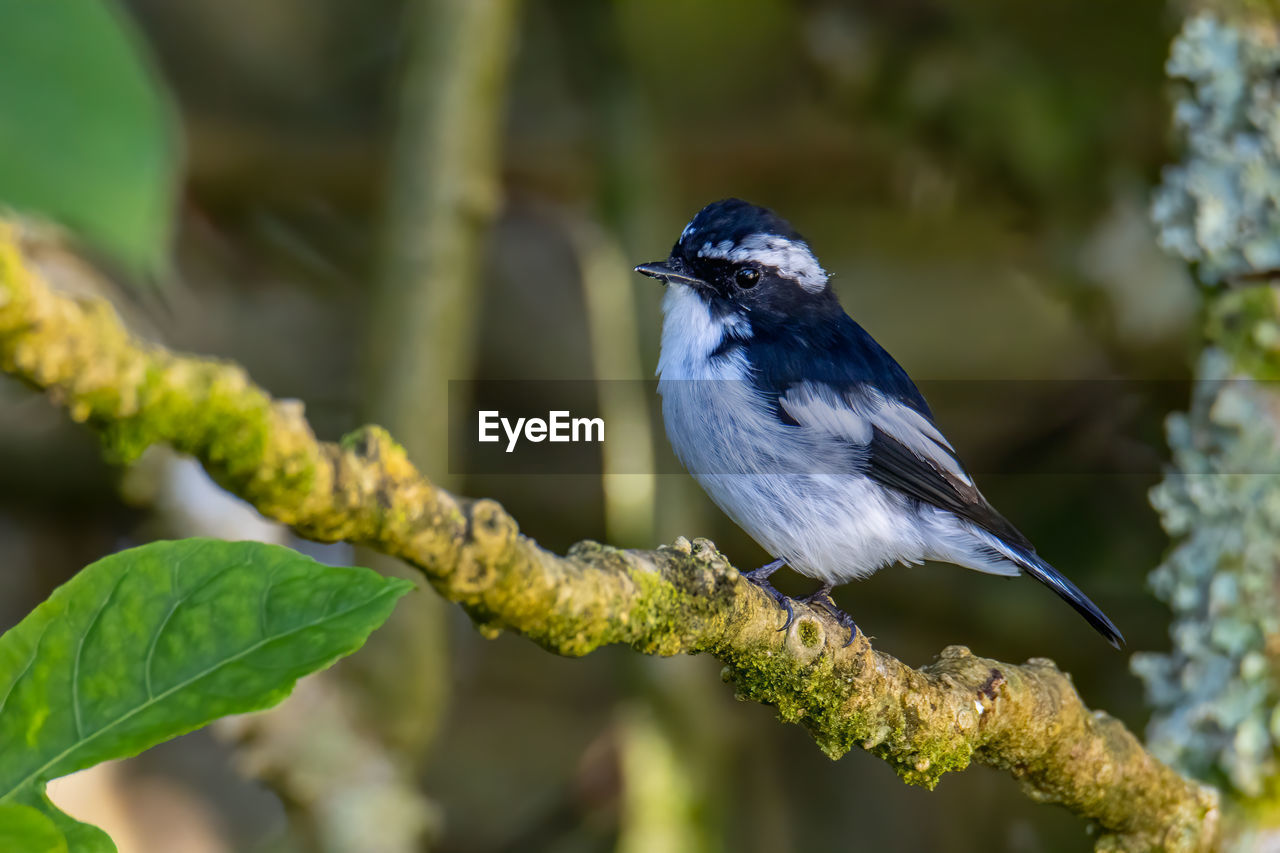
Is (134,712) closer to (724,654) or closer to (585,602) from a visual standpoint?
(585,602)

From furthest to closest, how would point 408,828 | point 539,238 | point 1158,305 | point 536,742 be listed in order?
point 536,742 < point 539,238 < point 1158,305 < point 408,828

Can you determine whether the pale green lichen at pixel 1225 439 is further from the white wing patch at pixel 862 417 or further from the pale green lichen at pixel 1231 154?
the white wing patch at pixel 862 417

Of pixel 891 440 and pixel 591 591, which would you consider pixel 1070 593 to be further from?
pixel 591 591

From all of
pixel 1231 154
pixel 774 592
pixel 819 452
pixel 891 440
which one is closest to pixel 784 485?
pixel 819 452

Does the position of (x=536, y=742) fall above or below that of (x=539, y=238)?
below

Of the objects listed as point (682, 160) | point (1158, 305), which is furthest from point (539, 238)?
point (1158, 305)

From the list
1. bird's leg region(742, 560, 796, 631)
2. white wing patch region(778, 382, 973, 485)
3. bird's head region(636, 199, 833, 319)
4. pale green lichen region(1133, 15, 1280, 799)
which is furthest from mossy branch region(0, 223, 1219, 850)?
bird's head region(636, 199, 833, 319)
